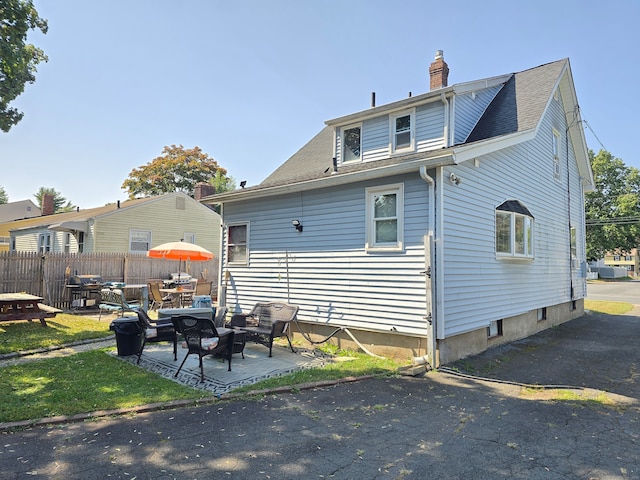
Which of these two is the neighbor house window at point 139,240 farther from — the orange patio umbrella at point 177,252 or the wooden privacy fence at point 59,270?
the orange patio umbrella at point 177,252

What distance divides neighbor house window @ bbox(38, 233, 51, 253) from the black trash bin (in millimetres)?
19905

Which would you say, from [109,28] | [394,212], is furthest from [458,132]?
[109,28]

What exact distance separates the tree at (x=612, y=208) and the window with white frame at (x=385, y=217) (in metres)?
47.6

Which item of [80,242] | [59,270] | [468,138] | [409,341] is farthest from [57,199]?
[409,341]

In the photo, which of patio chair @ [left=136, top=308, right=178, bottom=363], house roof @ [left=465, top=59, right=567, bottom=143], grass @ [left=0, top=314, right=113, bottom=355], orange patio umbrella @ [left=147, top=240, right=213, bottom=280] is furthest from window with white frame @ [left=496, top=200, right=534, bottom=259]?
grass @ [left=0, top=314, right=113, bottom=355]

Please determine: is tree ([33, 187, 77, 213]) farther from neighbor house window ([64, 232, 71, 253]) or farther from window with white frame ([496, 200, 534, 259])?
window with white frame ([496, 200, 534, 259])

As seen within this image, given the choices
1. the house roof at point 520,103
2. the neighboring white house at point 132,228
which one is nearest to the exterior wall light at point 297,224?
the house roof at point 520,103

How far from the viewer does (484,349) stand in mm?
8688

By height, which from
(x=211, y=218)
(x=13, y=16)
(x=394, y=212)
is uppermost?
(x=13, y=16)

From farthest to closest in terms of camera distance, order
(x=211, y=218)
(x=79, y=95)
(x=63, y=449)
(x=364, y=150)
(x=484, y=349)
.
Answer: (x=211, y=218)
(x=79, y=95)
(x=364, y=150)
(x=484, y=349)
(x=63, y=449)

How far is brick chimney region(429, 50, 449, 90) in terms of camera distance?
11945 millimetres

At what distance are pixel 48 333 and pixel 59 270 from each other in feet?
18.7

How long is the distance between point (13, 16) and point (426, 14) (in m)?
10.4

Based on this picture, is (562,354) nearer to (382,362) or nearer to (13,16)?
(382,362)
